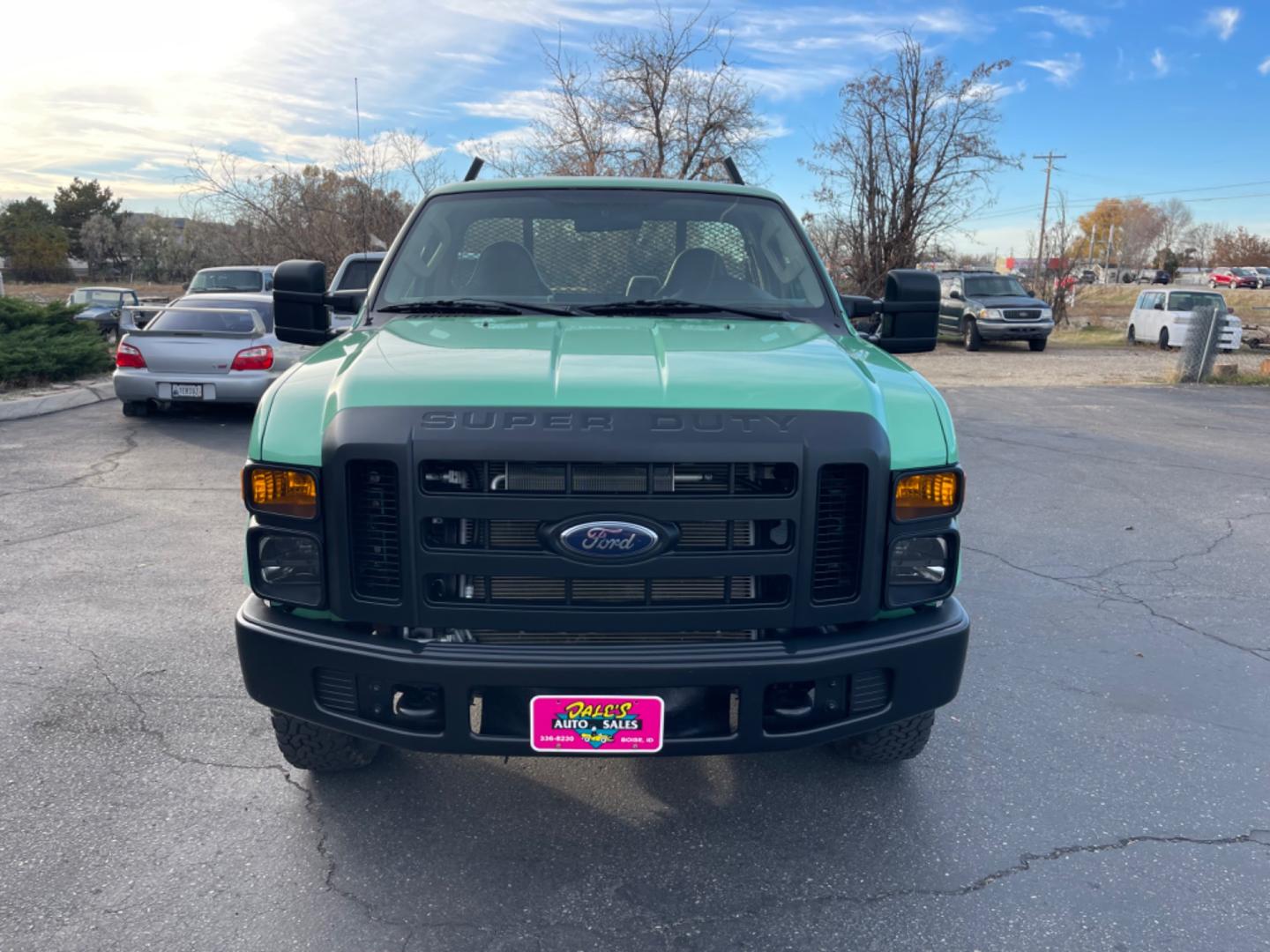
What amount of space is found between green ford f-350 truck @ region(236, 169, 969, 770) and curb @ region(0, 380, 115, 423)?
10.1 metres

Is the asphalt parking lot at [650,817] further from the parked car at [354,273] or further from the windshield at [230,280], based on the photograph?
the windshield at [230,280]

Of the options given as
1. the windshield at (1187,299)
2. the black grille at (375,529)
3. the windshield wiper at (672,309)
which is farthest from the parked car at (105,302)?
the windshield at (1187,299)

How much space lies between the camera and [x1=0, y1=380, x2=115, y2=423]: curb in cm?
1104

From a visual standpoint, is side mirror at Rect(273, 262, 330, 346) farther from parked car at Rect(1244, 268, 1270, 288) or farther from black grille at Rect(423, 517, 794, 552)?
parked car at Rect(1244, 268, 1270, 288)

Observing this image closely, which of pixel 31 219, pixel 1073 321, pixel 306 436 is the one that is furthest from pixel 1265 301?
pixel 31 219

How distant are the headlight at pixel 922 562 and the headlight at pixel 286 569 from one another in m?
1.60

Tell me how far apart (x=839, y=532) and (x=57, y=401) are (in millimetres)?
12050

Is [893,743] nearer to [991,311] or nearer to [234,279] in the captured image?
[234,279]

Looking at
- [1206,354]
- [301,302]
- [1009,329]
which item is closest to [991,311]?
[1009,329]

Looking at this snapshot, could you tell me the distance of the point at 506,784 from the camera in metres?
3.29

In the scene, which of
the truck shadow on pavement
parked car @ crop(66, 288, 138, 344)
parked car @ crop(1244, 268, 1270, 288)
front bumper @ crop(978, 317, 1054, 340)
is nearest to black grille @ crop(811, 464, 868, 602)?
the truck shadow on pavement

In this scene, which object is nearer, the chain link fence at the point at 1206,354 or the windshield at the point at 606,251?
the windshield at the point at 606,251

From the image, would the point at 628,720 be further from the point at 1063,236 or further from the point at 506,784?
the point at 1063,236

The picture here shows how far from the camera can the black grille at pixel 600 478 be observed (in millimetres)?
2479
